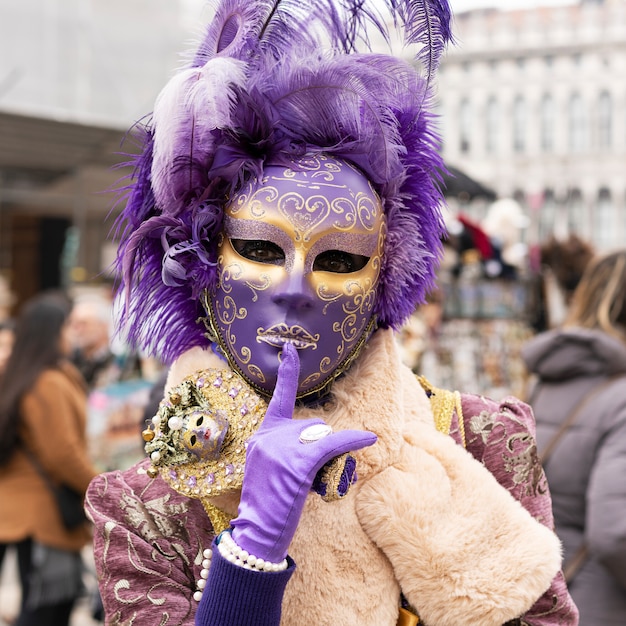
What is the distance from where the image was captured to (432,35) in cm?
142

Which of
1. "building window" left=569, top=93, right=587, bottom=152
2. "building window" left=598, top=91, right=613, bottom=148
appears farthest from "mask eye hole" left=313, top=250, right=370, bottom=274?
"building window" left=598, top=91, right=613, bottom=148

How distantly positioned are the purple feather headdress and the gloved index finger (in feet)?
0.74

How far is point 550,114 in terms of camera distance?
27953 mm

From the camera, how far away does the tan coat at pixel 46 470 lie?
10.9 ft

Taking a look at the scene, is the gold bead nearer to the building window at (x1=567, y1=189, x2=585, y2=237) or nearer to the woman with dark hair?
the woman with dark hair

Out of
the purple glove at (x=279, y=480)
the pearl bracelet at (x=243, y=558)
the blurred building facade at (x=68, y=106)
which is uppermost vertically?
the blurred building facade at (x=68, y=106)

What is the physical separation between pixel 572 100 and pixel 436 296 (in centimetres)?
2540

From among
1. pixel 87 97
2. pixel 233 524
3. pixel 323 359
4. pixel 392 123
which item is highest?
pixel 87 97

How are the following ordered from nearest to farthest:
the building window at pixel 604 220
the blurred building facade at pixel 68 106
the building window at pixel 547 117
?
the blurred building facade at pixel 68 106 < the building window at pixel 547 117 < the building window at pixel 604 220

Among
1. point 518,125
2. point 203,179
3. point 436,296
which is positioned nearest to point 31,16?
point 436,296

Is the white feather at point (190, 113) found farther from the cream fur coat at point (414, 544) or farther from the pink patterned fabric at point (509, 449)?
the pink patterned fabric at point (509, 449)

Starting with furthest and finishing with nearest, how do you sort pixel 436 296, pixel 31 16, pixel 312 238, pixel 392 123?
pixel 31 16
pixel 436 296
pixel 392 123
pixel 312 238

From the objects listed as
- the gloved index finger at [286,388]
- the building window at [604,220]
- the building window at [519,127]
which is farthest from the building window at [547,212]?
the gloved index finger at [286,388]

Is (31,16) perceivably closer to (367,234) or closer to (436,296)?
(436,296)
